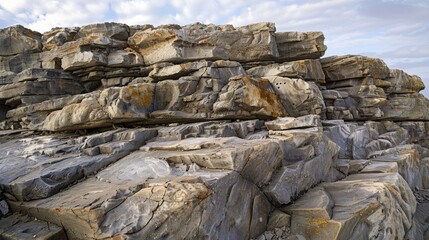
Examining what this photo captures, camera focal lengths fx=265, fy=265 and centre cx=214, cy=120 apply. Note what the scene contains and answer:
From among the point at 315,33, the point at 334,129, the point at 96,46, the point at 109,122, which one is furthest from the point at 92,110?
the point at 315,33

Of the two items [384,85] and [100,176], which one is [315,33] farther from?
[100,176]

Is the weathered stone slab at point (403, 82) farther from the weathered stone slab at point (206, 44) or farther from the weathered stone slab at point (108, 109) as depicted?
the weathered stone slab at point (108, 109)

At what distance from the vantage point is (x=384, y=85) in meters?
23.2

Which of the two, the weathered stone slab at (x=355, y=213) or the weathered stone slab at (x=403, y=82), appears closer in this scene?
the weathered stone slab at (x=355, y=213)

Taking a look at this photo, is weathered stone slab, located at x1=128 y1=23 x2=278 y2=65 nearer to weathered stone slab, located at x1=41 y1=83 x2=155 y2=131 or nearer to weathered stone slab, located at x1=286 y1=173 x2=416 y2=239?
weathered stone slab, located at x1=41 y1=83 x2=155 y2=131

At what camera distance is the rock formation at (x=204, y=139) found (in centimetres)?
835

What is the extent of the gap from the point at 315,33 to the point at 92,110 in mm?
18092

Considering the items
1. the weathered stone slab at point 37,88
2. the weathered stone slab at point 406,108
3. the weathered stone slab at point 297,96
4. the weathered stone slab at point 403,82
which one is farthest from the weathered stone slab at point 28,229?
the weathered stone slab at point 403,82

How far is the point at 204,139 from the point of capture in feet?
40.5

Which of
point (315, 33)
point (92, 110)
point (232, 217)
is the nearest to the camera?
point (232, 217)

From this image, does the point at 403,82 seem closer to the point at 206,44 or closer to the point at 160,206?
the point at 206,44

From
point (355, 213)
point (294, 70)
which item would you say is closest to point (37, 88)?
point (294, 70)

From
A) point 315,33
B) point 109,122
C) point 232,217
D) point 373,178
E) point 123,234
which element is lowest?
point 373,178

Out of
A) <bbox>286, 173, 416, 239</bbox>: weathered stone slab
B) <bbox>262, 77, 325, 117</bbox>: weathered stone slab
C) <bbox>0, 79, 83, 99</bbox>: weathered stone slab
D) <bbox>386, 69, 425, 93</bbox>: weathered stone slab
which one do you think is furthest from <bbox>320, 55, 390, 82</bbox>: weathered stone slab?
<bbox>0, 79, 83, 99</bbox>: weathered stone slab
